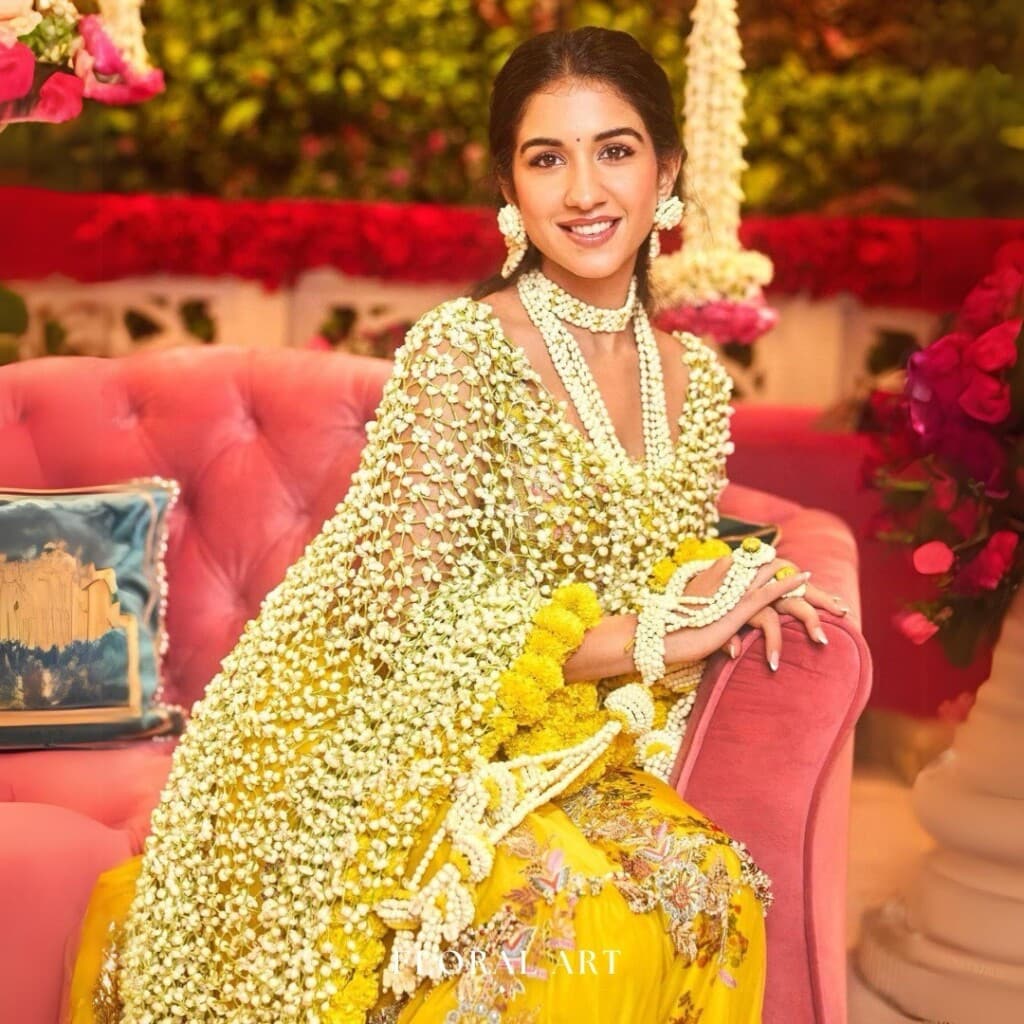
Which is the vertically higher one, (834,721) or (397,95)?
(397,95)

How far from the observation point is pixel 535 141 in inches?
66.8

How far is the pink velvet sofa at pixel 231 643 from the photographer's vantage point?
169 cm

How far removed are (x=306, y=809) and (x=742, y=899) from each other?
19.2 inches

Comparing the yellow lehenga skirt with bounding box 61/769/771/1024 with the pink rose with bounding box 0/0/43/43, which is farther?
the pink rose with bounding box 0/0/43/43

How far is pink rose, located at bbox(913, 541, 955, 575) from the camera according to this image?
2.18m

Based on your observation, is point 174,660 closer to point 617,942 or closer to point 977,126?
point 617,942

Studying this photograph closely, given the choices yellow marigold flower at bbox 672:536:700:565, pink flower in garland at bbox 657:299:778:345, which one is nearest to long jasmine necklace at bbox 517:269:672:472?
yellow marigold flower at bbox 672:536:700:565

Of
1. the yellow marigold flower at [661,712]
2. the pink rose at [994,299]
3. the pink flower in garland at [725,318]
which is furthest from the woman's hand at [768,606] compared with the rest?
the pink flower in garland at [725,318]

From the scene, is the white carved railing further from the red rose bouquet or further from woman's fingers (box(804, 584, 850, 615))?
woman's fingers (box(804, 584, 850, 615))

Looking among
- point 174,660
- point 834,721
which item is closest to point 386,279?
point 174,660

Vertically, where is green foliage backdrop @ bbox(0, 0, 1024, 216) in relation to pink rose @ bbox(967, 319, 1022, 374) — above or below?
above

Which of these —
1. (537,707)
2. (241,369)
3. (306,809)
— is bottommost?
(306,809)

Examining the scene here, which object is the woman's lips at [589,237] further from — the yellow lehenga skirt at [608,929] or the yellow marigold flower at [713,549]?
the yellow lehenga skirt at [608,929]

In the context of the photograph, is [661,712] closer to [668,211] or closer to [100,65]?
[668,211]
